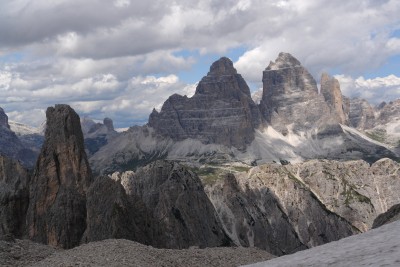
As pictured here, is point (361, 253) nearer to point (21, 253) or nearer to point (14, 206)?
point (21, 253)

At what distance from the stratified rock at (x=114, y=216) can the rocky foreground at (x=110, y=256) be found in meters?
46.5

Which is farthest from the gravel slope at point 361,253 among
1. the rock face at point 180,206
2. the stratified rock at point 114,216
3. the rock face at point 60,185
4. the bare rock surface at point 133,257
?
the rock face at point 180,206

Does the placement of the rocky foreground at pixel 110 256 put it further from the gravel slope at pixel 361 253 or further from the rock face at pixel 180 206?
the rock face at pixel 180 206

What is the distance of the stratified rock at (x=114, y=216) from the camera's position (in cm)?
9450

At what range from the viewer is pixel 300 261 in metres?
21.0

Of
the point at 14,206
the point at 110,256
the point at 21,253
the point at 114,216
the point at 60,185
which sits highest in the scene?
the point at 110,256

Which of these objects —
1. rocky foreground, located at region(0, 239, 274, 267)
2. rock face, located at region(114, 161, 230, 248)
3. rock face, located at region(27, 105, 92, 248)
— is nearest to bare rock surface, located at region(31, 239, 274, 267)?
rocky foreground, located at region(0, 239, 274, 267)

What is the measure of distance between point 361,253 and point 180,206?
13796cm

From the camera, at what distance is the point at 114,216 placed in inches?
3765

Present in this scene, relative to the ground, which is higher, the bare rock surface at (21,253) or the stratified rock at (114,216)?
the bare rock surface at (21,253)

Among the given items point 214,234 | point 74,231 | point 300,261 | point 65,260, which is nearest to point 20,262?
point 65,260

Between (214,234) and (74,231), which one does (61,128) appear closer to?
(74,231)

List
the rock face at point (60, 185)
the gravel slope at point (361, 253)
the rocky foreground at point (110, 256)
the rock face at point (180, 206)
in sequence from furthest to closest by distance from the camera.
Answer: the rock face at point (180, 206)
the rock face at point (60, 185)
the rocky foreground at point (110, 256)
the gravel slope at point (361, 253)

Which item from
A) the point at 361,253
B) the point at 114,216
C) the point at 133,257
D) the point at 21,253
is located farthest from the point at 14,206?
the point at 361,253
